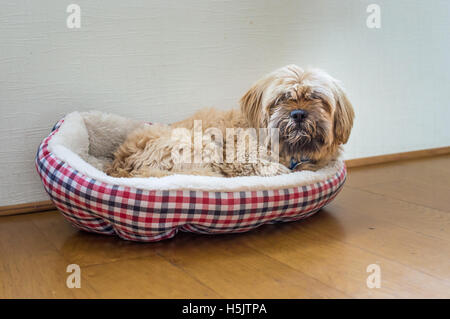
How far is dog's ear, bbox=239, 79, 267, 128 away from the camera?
A: 174 centimetres

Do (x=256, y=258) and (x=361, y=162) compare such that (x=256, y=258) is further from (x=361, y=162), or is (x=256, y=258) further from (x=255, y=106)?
(x=361, y=162)

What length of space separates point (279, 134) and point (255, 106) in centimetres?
16

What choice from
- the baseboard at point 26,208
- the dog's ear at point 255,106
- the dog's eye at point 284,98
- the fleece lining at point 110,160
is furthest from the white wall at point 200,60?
the dog's eye at point 284,98

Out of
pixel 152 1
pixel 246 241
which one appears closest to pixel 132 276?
pixel 246 241

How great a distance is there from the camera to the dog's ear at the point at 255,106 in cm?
174

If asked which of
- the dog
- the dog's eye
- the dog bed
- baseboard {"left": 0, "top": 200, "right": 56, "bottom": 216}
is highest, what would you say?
the dog's eye

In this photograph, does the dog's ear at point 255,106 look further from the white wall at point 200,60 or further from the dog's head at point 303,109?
the white wall at point 200,60

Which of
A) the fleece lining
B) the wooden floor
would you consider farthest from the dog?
the wooden floor

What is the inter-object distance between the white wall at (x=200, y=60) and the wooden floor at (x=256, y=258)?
0.54m

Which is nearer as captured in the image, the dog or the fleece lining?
the fleece lining

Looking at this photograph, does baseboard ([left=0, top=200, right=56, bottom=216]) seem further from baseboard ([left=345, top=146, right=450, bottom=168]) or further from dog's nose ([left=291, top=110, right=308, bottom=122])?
baseboard ([left=345, top=146, right=450, bottom=168])

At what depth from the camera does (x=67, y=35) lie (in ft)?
6.40

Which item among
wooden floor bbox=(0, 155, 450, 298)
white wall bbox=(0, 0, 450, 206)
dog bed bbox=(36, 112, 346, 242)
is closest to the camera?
wooden floor bbox=(0, 155, 450, 298)
